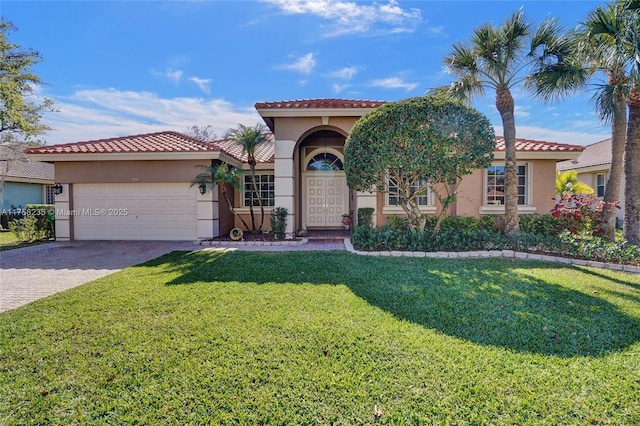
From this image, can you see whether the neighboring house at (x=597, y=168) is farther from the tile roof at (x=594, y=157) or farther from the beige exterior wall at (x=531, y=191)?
the beige exterior wall at (x=531, y=191)

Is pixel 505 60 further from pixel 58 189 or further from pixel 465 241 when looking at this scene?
pixel 58 189

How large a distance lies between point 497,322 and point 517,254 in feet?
18.5

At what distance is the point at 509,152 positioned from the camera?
10.2m

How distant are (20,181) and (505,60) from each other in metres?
30.7

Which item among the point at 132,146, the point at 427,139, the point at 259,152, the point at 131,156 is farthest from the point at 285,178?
the point at 132,146

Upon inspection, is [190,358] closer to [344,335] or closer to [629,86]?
[344,335]

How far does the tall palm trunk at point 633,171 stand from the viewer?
8.98m

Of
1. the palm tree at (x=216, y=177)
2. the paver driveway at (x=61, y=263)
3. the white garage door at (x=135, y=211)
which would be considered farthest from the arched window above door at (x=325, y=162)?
the paver driveway at (x=61, y=263)

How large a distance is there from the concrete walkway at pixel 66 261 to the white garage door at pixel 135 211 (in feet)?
1.98

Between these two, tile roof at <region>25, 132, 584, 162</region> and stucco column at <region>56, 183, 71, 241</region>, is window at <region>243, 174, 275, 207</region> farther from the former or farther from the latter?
stucco column at <region>56, 183, 71, 241</region>

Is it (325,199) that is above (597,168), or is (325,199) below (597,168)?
below

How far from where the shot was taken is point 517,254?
8.99 meters

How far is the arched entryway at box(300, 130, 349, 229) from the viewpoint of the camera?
14461 mm

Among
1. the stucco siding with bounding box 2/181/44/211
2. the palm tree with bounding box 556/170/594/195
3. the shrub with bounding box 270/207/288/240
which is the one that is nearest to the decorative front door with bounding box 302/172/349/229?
the shrub with bounding box 270/207/288/240
